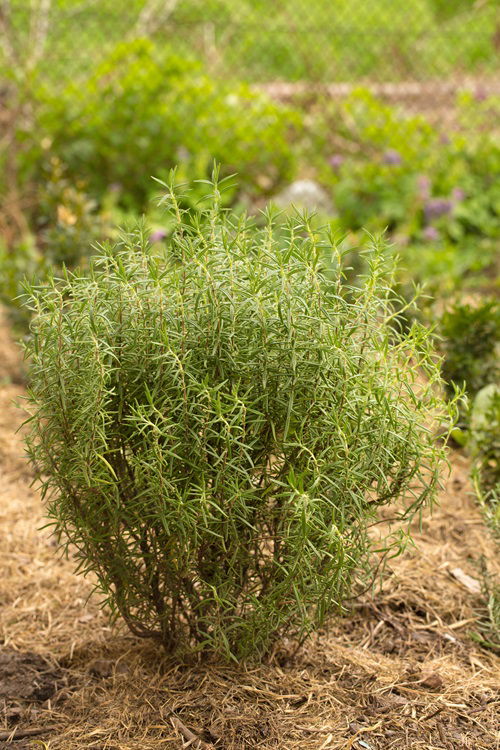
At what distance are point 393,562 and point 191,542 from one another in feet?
3.51

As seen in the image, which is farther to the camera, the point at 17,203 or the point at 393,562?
the point at 17,203

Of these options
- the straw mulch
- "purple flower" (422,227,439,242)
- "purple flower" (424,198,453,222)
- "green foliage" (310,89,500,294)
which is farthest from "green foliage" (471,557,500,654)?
"purple flower" (424,198,453,222)

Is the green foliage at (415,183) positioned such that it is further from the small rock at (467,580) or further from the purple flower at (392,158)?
the small rock at (467,580)

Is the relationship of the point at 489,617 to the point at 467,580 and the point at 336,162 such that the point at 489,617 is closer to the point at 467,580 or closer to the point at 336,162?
the point at 467,580

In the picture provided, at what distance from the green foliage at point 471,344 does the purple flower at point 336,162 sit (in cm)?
359

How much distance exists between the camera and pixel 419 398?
79.9 inches

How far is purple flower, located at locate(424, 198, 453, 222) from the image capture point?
6.40 metres

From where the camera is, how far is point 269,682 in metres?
2.11

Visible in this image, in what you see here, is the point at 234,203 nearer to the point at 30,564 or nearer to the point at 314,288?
the point at 30,564

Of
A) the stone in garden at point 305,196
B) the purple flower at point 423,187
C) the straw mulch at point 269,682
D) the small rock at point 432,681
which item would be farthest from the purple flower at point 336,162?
the small rock at point 432,681

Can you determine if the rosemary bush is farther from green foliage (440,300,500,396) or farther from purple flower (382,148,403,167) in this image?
purple flower (382,148,403,167)

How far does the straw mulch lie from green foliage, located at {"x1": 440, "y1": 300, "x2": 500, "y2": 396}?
3.74ft

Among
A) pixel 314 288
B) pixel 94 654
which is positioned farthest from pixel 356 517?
pixel 94 654

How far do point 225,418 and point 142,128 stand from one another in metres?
5.21
